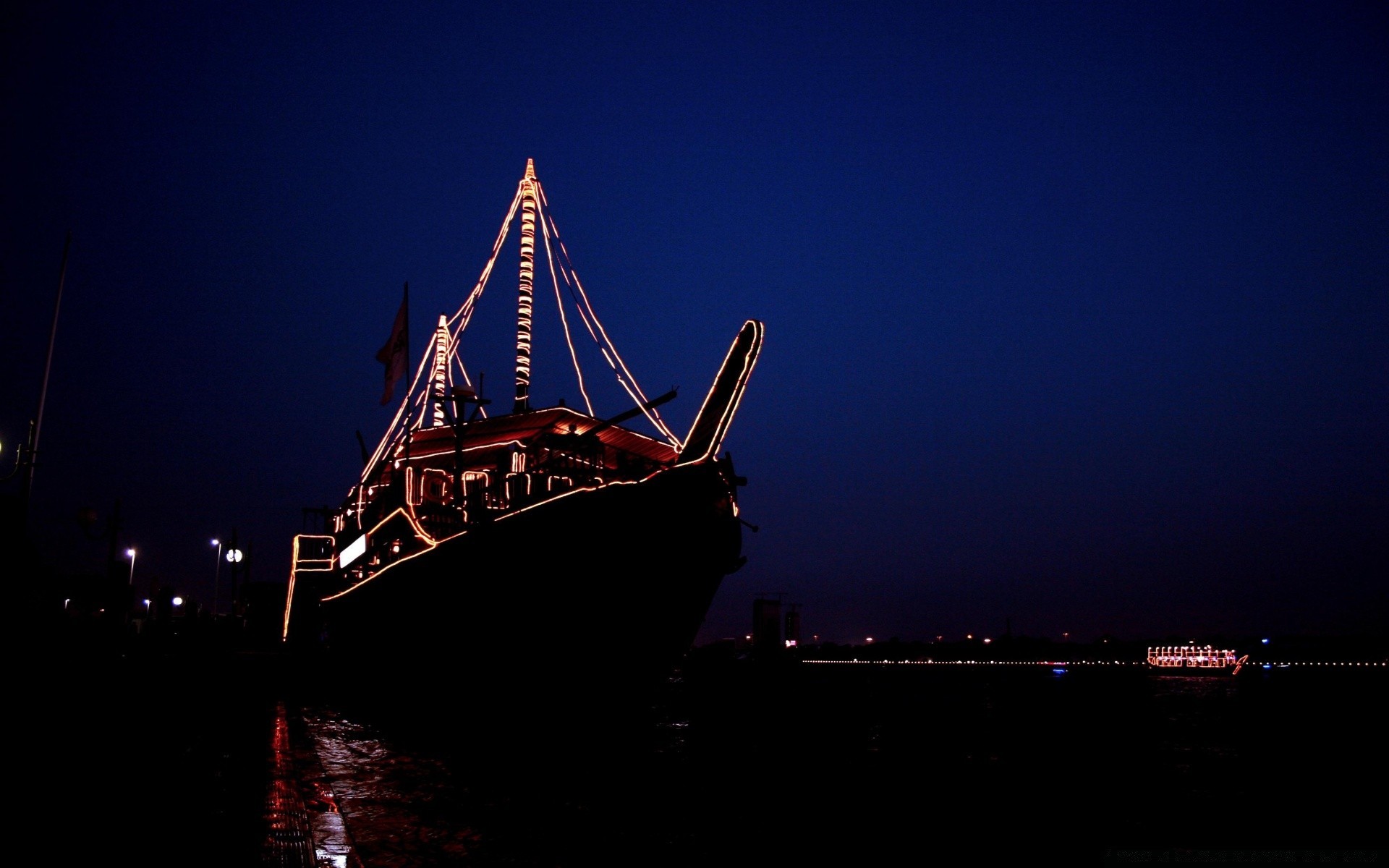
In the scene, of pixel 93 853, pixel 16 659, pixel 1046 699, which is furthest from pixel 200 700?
pixel 1046 699

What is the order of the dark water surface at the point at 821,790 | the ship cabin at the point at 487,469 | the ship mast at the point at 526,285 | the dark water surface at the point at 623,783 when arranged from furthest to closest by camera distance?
1. the ship mast at the point at 526,285
2. the ship cabin at the point at 487,469
3. the dark water surface at the point at 821,790
4. the dark water surface at the point at 623,783

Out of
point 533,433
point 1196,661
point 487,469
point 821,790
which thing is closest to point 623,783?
point 821,790

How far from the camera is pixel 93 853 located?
5777 mm

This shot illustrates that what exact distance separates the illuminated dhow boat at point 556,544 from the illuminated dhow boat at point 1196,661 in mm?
107709

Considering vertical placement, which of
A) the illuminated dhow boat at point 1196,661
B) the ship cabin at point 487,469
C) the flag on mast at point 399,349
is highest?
the flag on mast at point 399,349

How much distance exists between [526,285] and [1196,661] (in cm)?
11736

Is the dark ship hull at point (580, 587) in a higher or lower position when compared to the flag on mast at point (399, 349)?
lower

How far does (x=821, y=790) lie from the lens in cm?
1330

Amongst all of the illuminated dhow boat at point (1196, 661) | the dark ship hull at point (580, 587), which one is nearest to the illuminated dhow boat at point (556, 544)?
the dark ship hull at point (580, 587)

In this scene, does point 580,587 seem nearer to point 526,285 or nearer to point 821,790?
point 821,790

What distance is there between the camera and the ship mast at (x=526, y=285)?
102 ft

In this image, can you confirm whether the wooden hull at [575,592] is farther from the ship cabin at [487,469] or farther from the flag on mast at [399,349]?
the flag on mast at [399,349]

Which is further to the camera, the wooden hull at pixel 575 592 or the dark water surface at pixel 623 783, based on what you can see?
the wooden hull at pixel 575 592

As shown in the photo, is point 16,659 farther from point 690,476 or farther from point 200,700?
point 690,476
